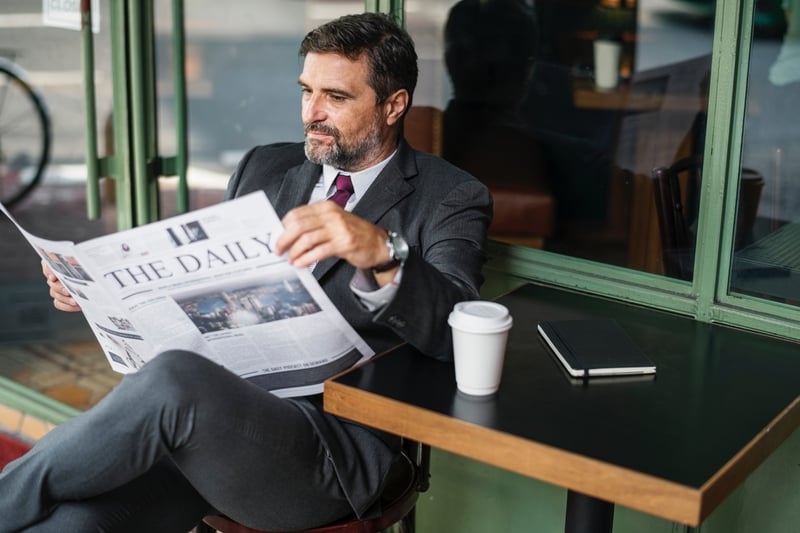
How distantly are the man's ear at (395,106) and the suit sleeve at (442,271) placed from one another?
0.22 metres

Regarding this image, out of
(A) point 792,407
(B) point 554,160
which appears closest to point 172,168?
(B) point 554,160

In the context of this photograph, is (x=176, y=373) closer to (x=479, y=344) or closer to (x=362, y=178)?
(x=479, y=344)

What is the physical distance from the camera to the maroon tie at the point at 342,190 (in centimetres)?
205

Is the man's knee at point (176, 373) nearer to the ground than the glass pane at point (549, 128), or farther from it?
nearer to the ground

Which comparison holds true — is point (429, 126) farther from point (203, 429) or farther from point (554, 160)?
point (203, 429)

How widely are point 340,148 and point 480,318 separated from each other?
700mm

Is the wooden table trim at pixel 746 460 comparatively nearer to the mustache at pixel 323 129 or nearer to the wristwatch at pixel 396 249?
the wristwatch at pixel 396 249

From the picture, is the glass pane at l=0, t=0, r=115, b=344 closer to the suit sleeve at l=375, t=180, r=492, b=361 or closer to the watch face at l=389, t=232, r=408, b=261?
the suit sleeve at l=375, t=180, r=492, b=361

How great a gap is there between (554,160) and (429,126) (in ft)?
1.70

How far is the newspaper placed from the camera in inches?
58.5

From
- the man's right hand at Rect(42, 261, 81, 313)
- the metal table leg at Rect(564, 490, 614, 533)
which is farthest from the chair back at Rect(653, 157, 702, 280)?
the man's right hand at Rect(42, 261, 81, 313)

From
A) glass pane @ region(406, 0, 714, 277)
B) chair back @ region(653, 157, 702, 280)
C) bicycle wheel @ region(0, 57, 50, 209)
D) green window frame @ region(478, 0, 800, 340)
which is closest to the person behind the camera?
green window frame @ region(478, 0, 800, 340)

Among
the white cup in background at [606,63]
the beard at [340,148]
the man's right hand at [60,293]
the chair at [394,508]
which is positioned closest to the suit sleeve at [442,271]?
the beard at [340,148]

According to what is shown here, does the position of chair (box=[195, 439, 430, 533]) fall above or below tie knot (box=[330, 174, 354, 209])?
below
